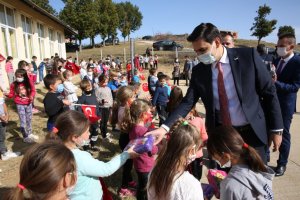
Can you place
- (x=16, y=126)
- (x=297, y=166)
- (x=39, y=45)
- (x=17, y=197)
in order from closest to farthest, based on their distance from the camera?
(x=17, y=197) → (x=297, y=166) → (x=16, y=126) → (x=39, y=45)

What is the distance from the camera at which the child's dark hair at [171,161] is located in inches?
86.4

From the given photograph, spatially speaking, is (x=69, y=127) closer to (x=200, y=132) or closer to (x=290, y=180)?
(x=200, y=132)

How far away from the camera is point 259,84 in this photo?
271cm

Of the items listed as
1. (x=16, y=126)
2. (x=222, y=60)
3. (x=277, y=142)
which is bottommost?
(x=16, y=126)

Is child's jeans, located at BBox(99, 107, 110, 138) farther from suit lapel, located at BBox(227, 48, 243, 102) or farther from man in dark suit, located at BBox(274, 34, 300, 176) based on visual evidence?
suit lapel, located at BBox(227, 48, 243, 102)

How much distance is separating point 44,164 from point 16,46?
13428 mm

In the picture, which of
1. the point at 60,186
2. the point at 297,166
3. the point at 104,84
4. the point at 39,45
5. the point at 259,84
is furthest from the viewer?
the point at 39,45

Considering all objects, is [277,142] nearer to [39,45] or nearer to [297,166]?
[297,166]

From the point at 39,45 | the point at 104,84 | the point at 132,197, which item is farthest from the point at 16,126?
the point at 39,45

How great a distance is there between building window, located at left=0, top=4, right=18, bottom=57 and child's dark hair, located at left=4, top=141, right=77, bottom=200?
11615mm

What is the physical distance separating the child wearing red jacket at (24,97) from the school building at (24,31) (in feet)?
9.60

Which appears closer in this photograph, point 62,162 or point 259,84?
point 62,162

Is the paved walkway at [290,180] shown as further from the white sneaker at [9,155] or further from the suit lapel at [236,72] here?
the white sneaker at [9,155]

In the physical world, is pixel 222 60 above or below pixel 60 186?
above
